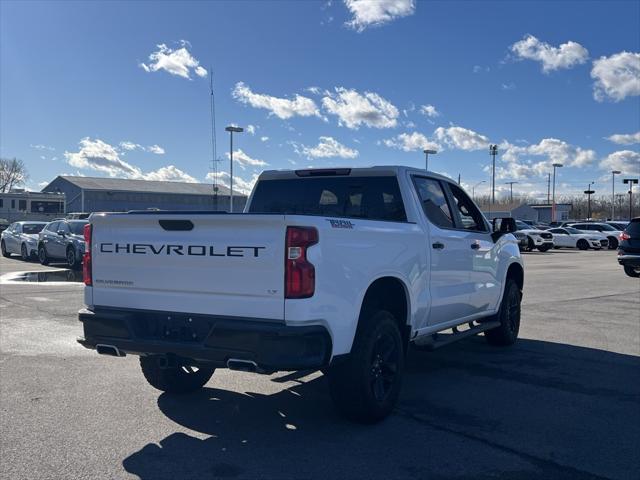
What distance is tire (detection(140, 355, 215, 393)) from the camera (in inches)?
221

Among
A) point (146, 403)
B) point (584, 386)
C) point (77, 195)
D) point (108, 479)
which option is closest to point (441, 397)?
point (584, 386)

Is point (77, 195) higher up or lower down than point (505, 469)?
higher up

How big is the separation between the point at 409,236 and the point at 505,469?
80.1 inches

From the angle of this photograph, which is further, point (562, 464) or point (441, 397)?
point (441, 397)

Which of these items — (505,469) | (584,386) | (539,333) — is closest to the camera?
(505,469)

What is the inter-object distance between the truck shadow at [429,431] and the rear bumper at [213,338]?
0.65 m

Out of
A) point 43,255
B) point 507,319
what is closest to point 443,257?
point 507,319

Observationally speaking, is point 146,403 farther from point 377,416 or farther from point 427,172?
point 427,172

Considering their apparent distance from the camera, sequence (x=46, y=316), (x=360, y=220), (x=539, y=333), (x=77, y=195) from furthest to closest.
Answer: (x=77, y=195), (x=46, y=316), (x=539, y=333), (x=360, y=220)

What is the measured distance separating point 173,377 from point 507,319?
440 centimetres

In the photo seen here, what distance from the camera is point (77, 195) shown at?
69.6m

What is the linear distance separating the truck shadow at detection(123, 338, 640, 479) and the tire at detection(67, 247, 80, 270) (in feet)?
48.0

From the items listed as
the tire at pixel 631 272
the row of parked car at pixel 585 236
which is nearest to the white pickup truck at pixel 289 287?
the tire at pixel 631 272

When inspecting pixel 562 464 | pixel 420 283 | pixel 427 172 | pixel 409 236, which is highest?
pixel 427 172
